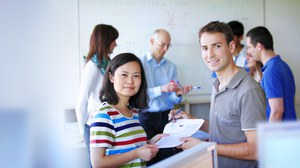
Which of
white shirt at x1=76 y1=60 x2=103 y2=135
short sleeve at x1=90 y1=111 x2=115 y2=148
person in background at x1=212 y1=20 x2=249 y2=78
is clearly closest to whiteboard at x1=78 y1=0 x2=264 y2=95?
person in background at x1=212 y1=20 x2=249 y2=78

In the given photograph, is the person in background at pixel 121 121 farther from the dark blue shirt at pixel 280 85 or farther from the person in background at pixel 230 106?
the dark blue shirt at pixel 280 85

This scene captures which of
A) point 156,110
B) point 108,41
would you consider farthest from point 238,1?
point 108,41

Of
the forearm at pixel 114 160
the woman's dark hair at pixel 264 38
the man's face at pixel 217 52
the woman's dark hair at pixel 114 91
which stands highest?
the woman's dark hair at pixel 264 38

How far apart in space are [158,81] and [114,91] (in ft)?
5.43

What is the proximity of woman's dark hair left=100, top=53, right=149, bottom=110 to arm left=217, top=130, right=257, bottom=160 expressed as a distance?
490mm

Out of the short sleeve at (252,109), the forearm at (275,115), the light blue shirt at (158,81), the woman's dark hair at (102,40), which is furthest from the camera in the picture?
the light blue shirt at (158,81)

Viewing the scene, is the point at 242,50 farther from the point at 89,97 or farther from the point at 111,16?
the point at 89,97

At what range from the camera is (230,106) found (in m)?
1.46

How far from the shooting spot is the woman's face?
1584 mm

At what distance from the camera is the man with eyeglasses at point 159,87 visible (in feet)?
9.83

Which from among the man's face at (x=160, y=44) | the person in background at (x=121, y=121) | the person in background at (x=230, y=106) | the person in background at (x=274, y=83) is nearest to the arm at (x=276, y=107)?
the person in background at (x=274, y=83)

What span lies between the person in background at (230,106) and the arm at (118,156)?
0.56 ft

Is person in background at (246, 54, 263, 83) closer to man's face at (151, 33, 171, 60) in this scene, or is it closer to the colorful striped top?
man's face at (151, 33, 171, 60)

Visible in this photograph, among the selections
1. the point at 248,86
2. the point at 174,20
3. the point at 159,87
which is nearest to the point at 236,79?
the point at 248,86
